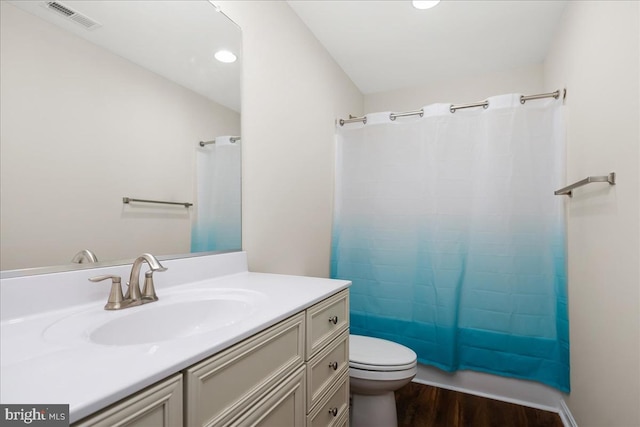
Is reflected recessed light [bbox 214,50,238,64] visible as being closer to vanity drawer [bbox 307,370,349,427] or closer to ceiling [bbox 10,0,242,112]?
ceiling [bbox 10,0,242,112]

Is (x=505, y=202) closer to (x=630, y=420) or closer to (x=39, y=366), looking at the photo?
(x=630, y=420)

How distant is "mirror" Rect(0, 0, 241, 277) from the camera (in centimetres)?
83

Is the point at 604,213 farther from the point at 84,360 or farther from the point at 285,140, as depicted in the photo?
the point at 84,360

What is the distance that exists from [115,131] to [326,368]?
3.52 ft

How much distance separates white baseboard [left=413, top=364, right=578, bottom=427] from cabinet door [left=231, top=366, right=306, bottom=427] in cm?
154

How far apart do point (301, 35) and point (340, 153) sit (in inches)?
32.8

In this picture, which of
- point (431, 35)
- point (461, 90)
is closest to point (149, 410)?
point (431, 35)

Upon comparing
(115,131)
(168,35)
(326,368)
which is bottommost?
(326,368)

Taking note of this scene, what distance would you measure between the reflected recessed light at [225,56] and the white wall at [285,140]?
68 mm

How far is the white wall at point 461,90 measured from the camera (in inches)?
96.5

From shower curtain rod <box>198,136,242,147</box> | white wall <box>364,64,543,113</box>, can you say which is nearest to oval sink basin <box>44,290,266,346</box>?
shower curtain rod <box>198,136,242,147</box>

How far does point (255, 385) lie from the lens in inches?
30.8

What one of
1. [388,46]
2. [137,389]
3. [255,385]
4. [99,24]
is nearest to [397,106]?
[388,46]

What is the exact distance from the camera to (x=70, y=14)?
92cm
